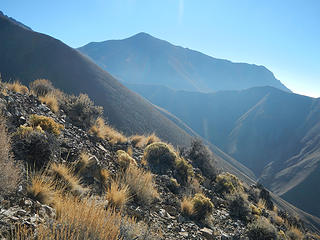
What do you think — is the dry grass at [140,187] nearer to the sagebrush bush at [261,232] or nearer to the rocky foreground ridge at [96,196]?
the rocky foreground ridge at [96,196]

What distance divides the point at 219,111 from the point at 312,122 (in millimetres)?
44742

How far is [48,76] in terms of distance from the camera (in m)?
38.2

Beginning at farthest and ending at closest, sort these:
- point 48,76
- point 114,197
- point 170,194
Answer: point 48,76, point 170,194, point 114,197

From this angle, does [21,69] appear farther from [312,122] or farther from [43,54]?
[312,122]

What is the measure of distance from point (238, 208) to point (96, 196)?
5.52m

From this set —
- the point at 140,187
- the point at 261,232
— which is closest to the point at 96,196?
the point at 140,187

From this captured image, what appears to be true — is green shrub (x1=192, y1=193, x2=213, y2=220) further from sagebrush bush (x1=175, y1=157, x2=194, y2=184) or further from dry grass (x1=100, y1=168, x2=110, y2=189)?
dry grass (x1=100, y1=168, x2=110, y2=189)

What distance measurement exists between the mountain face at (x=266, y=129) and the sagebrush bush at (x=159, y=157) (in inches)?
2457

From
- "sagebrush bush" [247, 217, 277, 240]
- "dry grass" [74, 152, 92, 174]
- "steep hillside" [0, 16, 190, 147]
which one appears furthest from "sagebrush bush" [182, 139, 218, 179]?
"steep hillside" [0, 16, 190, 147]

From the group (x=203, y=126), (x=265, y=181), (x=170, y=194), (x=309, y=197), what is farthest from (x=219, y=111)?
(x=170, y=194)

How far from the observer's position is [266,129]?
98375 millimetres

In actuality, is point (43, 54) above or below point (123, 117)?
above

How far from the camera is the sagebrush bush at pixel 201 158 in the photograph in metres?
10.4

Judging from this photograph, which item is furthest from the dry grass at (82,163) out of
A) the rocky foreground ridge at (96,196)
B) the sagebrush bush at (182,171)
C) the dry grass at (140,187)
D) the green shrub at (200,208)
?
the sagebrush bush at (182,171)
